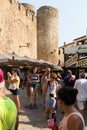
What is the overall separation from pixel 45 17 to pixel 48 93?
2875cm

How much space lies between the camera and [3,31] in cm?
2548

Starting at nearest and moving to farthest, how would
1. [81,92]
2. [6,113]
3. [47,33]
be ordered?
[6,113], [81,92], [47,33]

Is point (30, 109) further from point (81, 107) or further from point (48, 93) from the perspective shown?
point (81, 107)

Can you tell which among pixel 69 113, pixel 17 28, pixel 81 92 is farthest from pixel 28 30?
pixel 69 113

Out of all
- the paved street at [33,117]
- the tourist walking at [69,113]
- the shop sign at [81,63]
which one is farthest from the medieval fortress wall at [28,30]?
the tourist walking at [69,113]

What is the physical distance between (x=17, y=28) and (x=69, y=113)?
86.0ft

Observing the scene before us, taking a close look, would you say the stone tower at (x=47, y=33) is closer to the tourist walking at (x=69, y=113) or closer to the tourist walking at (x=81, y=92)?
the tourist walking at (x=81, y=92)

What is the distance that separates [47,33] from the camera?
36.7 metres

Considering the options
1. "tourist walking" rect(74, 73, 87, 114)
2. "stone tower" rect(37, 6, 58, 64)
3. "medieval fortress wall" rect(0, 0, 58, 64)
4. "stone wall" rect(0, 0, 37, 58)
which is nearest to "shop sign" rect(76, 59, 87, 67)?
"tourist walking" rect(74, 73, 87, 114)

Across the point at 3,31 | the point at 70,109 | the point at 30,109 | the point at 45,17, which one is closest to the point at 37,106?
the point at 30,109

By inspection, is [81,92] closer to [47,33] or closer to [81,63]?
[81,63]

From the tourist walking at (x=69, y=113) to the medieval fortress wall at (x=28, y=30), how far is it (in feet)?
70.2

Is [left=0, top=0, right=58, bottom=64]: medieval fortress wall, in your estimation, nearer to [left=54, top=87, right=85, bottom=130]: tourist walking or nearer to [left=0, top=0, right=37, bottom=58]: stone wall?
[left=0, top=0, right=37, bottom=58]: stone wall

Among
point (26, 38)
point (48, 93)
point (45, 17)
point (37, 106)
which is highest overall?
point (45, 17)
